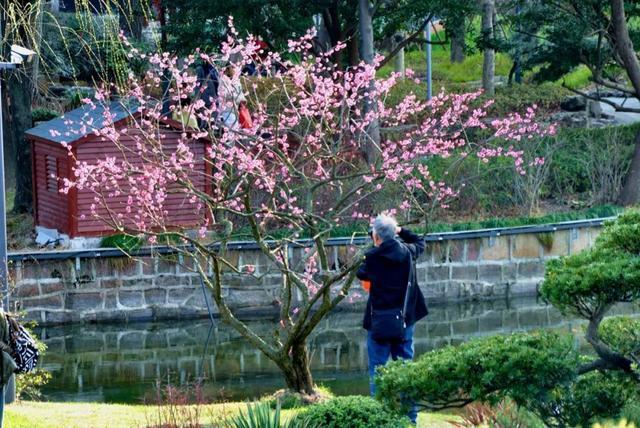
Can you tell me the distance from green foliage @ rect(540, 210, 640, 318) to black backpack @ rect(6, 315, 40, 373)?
3485mm

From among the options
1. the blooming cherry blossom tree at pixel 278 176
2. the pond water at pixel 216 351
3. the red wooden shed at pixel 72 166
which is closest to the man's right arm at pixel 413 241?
the blooming cherry blossom tree at pixel 278 176

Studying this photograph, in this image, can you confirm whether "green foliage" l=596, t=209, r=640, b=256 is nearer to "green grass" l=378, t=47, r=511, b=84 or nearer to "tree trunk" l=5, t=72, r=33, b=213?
"tree trunk" l=5, t=72, r=33, b=213

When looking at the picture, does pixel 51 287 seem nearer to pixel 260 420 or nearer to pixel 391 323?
pixel 391 323

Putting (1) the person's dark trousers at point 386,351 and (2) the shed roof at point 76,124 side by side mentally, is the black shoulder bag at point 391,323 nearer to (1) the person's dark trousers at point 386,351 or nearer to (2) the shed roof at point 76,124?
(1) the person's dark trousers at point 386,351

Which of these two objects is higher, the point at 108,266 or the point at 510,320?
the point at 108,266

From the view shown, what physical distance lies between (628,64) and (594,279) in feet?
56.2

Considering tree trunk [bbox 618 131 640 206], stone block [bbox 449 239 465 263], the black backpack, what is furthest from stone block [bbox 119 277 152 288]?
the black backpack

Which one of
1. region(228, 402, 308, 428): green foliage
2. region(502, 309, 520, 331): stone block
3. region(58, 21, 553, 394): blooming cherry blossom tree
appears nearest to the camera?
region(228, 402, 308, 428): green foliage

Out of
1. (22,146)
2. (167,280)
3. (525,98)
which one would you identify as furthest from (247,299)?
(525,98)

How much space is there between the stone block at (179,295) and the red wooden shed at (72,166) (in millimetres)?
1125

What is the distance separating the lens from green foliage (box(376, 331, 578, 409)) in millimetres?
7418

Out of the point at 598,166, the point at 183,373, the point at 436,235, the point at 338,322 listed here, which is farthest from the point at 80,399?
the point at 598,166

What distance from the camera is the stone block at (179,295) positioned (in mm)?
20781

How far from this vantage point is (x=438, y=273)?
2178cm
